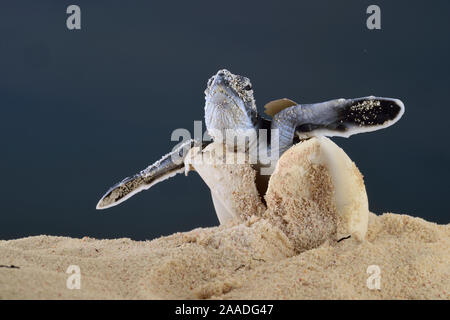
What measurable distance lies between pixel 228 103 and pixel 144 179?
133 centimetres

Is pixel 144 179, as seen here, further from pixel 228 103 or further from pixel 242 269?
pixel 242 269

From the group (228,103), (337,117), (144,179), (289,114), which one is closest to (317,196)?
(337,117)

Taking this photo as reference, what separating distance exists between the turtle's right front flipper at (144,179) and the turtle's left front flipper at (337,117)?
1084mm

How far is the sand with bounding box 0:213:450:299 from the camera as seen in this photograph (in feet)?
6.01

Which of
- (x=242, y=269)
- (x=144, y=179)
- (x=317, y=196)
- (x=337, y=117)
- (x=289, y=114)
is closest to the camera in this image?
(x=242, y=269)

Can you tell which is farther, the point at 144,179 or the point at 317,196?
the point at 144,179

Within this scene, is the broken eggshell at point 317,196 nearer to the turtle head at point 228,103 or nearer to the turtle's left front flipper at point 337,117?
the turtle's left front flipper at point 337,117

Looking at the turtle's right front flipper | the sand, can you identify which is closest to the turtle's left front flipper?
the sand

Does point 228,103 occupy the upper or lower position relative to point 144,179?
upper

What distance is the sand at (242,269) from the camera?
6.01 feet

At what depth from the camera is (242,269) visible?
2172mm

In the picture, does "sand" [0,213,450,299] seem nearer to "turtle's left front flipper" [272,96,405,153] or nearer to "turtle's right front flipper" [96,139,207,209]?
"turtle's left front flipper" [272,96,405,153]

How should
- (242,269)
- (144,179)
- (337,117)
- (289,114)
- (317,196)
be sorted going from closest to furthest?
(242,269)
(317,196)
(337,117)
(289,114)
(144,179)
